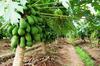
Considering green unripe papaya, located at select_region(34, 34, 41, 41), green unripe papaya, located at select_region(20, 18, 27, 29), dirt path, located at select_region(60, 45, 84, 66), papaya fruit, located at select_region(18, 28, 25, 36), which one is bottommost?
dirt path, located at select_region(60, 45, 84, 66)

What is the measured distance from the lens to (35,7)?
417 centimetres

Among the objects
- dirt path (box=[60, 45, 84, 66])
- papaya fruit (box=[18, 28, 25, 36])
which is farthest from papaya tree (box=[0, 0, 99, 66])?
dirt path (box=[60, 45, 84, 66])

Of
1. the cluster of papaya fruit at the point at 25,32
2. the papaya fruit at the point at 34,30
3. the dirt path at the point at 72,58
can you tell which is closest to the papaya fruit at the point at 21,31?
the cluster of papaya fruit at the point at 25,32

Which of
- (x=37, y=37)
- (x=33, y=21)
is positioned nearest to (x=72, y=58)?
(x=37, y=37)

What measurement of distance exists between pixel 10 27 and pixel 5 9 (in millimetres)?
1188

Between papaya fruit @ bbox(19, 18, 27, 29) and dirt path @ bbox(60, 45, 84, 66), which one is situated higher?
papaya fruit @ bbox(19, 18, 27, 29)

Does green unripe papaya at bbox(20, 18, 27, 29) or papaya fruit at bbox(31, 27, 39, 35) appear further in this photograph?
papaya fruit at bbox(31, 27, 39, 35)

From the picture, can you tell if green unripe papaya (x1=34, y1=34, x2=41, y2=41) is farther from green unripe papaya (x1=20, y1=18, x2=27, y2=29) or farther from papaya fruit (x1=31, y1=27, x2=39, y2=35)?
green unripe papaya (x1=20, y1=18, x2=27, y2=29)

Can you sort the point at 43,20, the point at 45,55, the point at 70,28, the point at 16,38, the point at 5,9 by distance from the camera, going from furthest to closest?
the point at 45,55, the point at 70,28, the point at 43,20, the point at 16,38, the point at 5,9

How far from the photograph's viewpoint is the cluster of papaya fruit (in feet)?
12.7

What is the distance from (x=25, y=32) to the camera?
397 cm

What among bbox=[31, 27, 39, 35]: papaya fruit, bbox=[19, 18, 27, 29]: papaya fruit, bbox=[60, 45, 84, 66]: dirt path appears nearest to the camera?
bbox=[19, 18, 27, 29]: papaya fruit

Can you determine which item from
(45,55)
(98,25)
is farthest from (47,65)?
(98,25)

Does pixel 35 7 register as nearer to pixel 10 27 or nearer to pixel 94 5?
pixel 10 27
